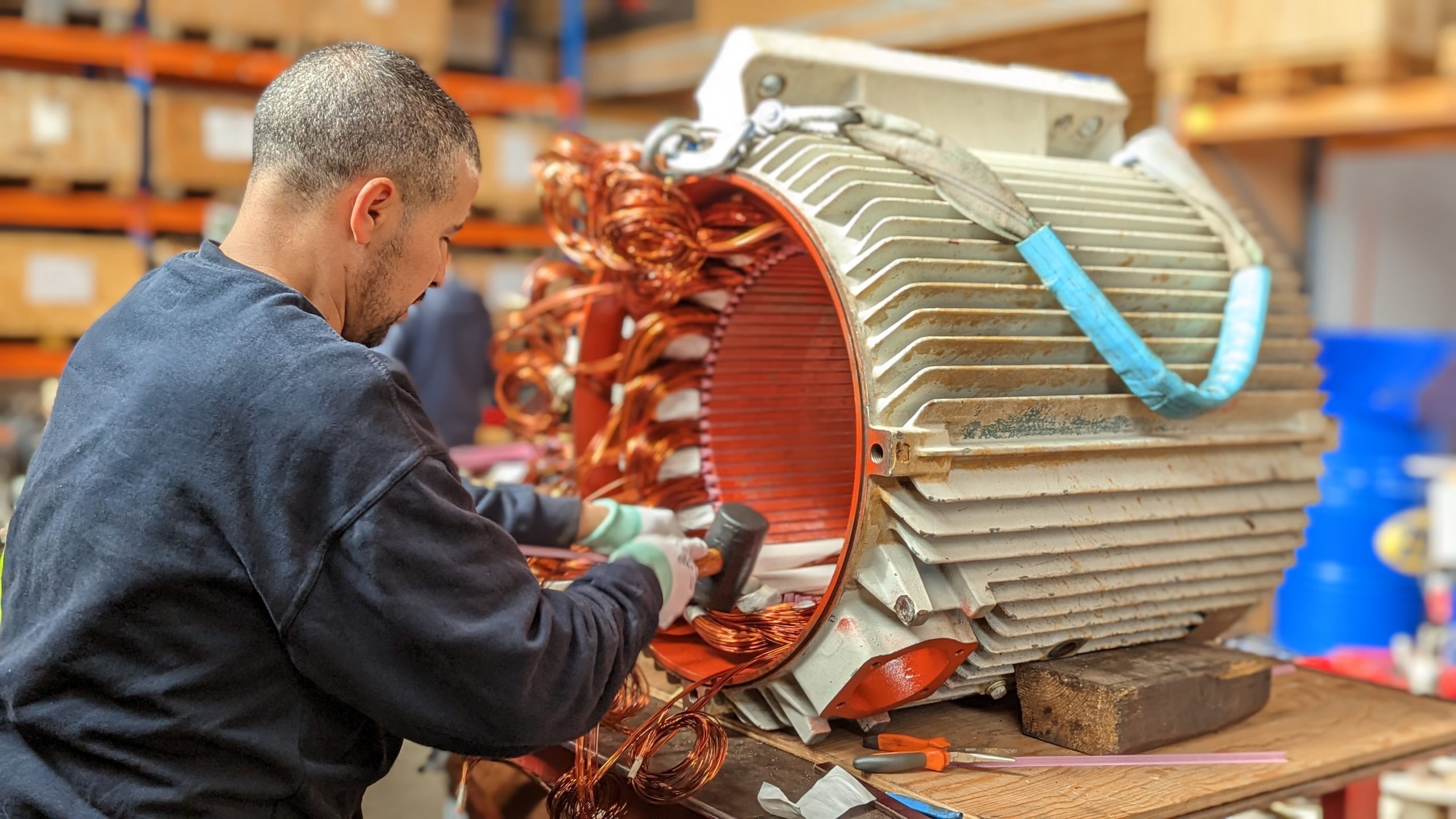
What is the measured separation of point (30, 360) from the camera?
5559 millimetres

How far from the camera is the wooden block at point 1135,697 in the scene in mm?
1696

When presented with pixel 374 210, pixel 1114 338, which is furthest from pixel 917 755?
pixel 374 210

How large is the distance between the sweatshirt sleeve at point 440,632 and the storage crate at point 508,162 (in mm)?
5354

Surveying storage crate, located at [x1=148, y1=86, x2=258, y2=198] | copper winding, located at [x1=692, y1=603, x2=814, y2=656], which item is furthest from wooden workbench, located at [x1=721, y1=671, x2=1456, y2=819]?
storage crate, located at [x1=148, y1=86, x2=258, y2=198]

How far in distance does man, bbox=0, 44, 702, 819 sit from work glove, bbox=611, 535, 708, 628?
230mm

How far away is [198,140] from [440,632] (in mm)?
5255

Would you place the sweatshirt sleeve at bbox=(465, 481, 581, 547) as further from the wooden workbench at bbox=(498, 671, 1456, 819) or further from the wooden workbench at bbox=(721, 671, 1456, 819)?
the wooden workbench at bbox=(721, 671, 1456, 819)

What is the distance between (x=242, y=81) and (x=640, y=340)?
4.69 meters

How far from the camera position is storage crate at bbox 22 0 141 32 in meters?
5.53

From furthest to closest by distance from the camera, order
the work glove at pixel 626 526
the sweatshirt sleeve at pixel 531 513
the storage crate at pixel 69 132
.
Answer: the storage crate at pixel 69 132, the work glove at pixel 626 526, the sweatshirt sleeve at pixel 531 513

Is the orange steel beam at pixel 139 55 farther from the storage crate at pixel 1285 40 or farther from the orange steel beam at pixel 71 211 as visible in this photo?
the storage crate at pixel 1285 40

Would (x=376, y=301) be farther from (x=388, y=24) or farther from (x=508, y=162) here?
(x=508, y=162)

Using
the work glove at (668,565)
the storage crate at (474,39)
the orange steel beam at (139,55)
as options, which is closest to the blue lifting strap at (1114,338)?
the work glove at (668,565)

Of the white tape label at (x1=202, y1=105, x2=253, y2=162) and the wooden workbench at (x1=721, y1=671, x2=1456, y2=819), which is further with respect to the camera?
the white tape label at (x1=202, y1=105, x2=253, y2=162)
